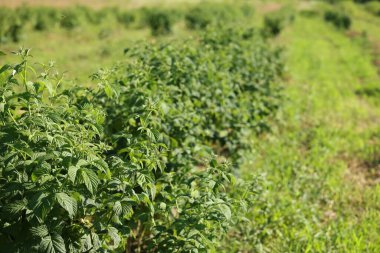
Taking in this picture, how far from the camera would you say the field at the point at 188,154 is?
2611 mm

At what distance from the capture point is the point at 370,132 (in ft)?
28.0

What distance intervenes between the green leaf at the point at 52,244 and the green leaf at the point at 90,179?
0.38 m

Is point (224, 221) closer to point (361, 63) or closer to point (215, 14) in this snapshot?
point (361, 63)

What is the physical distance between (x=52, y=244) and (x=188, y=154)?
2.29 m

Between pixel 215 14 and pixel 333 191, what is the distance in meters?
22.7

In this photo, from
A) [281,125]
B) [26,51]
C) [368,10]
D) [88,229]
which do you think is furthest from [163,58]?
[368,10]

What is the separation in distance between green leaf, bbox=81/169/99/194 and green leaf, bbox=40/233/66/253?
0.38 meters

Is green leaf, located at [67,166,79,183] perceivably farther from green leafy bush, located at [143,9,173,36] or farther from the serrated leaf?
green leafy bush, located at [143,9,173,36]

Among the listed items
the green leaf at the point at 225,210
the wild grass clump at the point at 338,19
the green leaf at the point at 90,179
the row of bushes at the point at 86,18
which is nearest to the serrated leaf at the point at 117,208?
the green leaf at the point at 90,179

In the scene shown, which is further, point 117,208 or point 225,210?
point 225,210

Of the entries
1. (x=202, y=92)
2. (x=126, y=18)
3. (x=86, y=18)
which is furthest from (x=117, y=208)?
(x=126, y=18)

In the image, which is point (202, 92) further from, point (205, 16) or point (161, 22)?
point (205, 16)

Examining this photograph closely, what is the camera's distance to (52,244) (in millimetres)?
2402

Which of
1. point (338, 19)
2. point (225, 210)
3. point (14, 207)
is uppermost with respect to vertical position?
point (14, 207)
